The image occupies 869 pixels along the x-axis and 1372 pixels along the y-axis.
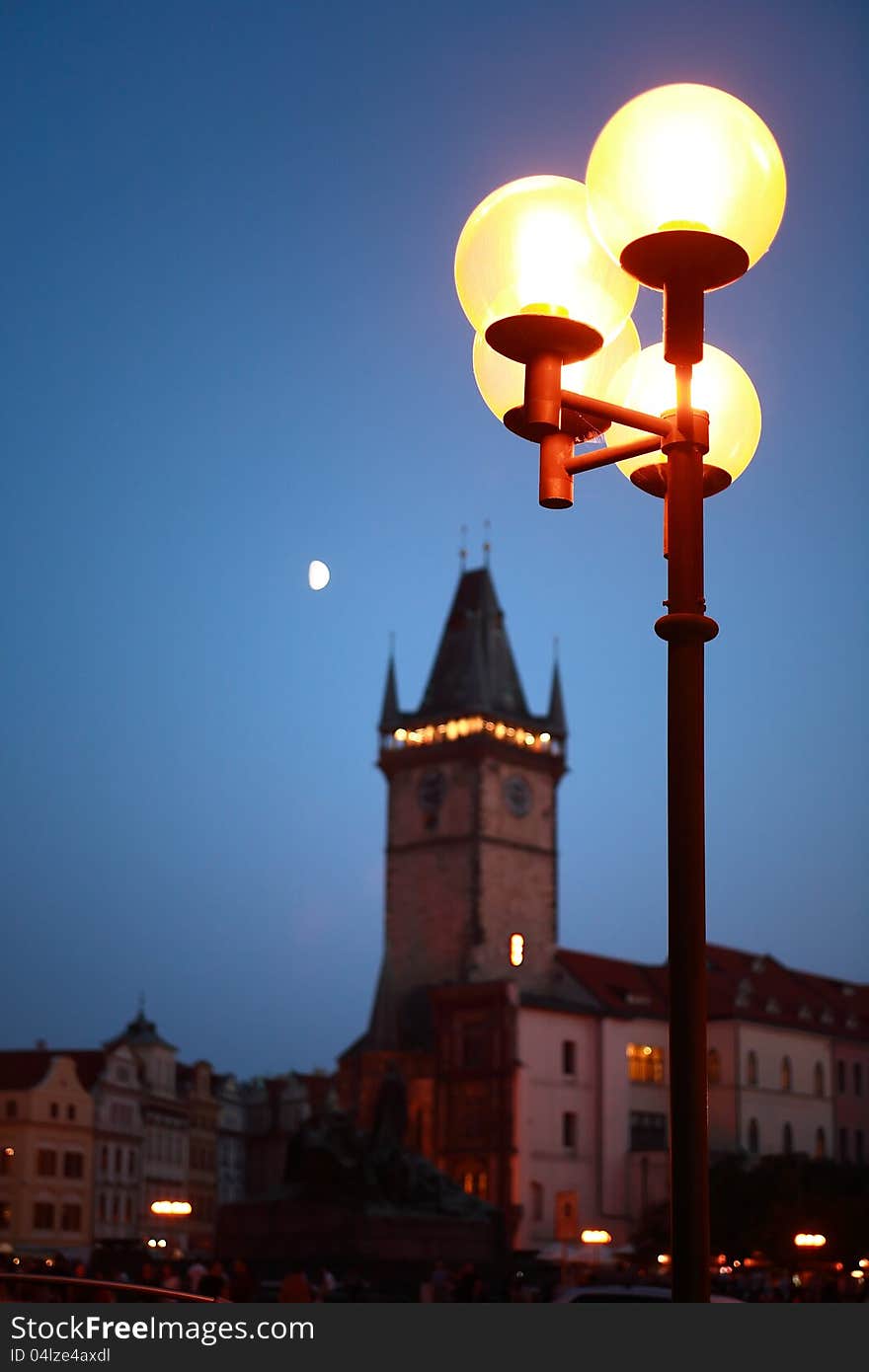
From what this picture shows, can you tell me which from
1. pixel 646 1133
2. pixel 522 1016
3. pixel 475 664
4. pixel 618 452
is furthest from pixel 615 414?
pixel 475 664

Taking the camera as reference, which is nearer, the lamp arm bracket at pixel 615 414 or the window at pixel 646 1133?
the lamp arm bracket at pixel 615 414

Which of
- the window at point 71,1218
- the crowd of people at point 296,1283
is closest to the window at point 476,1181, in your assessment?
the crowd of people at point 296,1283

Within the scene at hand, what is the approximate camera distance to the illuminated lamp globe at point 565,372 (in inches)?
275

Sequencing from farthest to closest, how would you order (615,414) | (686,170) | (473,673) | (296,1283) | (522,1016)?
1. (473,673)
2. (522,1016)
3. (296,1283)
4. (615,414)
5. (686,170)

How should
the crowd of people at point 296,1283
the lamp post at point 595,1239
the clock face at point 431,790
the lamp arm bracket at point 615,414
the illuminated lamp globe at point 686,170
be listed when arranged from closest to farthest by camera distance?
1. the illuminated lamp globe at point 686,170
2. the lamp arm bracket at point 615,414
3. the crowd of people at point 296,1283
4. the lamp post at point 595,1239
5. the clock face at point 431,790

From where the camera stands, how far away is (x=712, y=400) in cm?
713

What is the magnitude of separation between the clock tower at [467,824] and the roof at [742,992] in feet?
9.29

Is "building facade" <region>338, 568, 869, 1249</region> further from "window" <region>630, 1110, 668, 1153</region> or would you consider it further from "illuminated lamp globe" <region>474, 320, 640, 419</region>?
"illuminated lamp globe" <region>474, 320, 640, 419</region>

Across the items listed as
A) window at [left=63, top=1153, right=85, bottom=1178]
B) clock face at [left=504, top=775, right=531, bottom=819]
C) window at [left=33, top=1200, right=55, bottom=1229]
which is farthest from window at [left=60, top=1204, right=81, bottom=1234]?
clock face at [left=504, top=775, right=531, bottom=819]

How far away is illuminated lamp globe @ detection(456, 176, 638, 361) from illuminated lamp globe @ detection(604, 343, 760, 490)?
0.60m

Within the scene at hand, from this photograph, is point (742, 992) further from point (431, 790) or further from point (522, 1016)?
point (431, 790)

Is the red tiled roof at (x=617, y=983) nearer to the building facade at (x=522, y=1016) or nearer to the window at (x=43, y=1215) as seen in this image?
the building facade at (x=522, y=1016)

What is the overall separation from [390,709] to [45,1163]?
26264 mm
